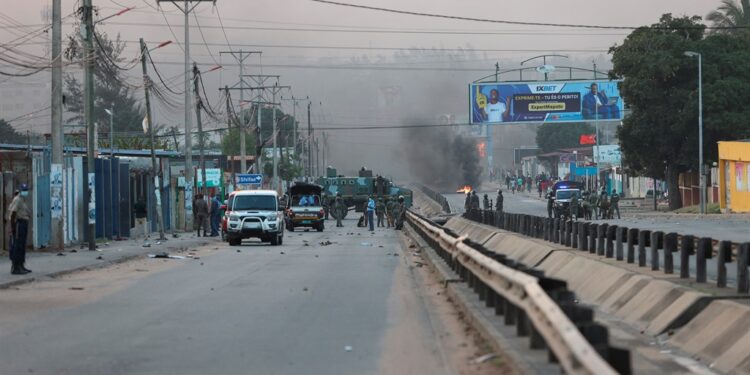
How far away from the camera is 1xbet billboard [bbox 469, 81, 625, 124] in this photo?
3110 inches

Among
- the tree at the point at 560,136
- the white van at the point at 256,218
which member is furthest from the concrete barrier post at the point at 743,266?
the tree at the point at 560,136

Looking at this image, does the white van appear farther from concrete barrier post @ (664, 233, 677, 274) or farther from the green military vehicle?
the green military vehicle

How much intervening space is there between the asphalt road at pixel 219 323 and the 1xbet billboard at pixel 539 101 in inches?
2087

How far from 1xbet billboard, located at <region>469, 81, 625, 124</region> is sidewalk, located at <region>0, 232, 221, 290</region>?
3737 centimetres

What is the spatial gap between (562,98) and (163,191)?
104 feet

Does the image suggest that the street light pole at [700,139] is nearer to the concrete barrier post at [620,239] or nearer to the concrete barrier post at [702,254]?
the concrete barrier post at [620,239]

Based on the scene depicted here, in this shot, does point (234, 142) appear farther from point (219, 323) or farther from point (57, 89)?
point (219, 323)

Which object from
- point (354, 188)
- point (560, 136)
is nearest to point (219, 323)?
point (354, 188)

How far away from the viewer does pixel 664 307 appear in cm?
1555

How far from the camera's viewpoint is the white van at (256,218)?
42812 millimetres

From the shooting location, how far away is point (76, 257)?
32125 mm

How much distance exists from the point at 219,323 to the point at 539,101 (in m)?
65.8

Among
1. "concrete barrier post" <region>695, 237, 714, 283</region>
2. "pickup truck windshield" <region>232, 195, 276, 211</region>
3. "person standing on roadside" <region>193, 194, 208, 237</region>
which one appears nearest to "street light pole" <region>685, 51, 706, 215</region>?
"person standing on roadside" <region>193, 194, 208, 237</region>

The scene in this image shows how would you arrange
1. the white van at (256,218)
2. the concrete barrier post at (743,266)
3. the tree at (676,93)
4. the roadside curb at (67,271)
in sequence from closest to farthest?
the concrete barrier post at (743,266)
the roadside curb at (67,271)
the white van at (256,218)
the tree at (676,93)
